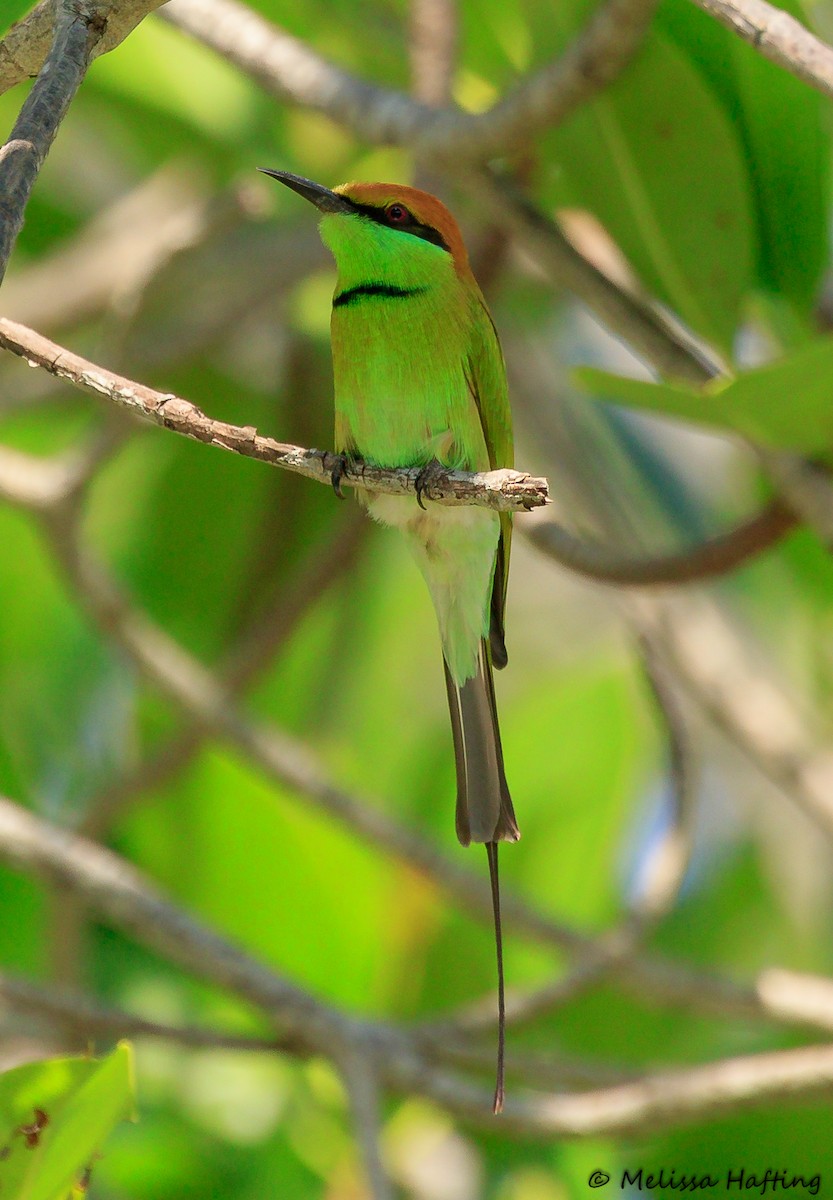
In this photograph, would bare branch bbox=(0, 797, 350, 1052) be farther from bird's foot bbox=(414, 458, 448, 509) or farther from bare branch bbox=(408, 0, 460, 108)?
bare branch bbox=(408, 0, 460, 108)

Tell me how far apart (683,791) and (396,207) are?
3.56 feet

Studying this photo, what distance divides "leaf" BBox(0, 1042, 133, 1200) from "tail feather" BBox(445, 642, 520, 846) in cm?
63

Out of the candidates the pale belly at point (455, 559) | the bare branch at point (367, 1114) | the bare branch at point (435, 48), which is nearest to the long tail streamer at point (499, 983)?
the bare branch at point (367, 1114)

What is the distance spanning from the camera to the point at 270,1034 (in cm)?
261

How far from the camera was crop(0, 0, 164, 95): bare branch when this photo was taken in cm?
120

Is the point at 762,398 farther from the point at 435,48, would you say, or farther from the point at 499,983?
the point at 435,48

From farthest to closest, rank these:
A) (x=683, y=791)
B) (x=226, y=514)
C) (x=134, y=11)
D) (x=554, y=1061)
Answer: (x=226, y=514), (x=683, y=791), (x=554, y=1061), (x=134, y=11)

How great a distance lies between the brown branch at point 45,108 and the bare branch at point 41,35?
0.04ft

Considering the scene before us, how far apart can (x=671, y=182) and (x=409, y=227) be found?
1.32 feet

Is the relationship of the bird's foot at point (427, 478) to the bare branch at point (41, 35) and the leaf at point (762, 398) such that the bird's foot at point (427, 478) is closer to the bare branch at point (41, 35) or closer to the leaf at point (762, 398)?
the leaf at point (762, 398)

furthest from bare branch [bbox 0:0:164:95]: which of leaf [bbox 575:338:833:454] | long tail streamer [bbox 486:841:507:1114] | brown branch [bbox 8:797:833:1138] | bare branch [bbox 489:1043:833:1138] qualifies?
bare branch [bbox 489:1043:833:1138]

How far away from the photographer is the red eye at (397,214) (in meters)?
2.21

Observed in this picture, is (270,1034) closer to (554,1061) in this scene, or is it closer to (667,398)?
(554,1061)

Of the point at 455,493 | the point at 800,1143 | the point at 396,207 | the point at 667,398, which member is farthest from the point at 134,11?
the point at 800,1143
